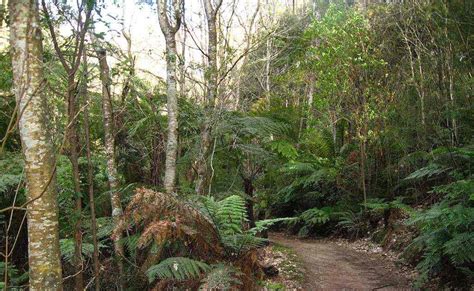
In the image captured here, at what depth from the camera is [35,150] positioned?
2.97 metres

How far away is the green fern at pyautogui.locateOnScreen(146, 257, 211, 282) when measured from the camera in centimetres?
426

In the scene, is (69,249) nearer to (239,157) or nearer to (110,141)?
(110,141)

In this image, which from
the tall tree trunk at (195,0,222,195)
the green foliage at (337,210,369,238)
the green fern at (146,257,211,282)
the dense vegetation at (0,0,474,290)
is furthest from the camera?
the green foliage at (337,210,369,238)

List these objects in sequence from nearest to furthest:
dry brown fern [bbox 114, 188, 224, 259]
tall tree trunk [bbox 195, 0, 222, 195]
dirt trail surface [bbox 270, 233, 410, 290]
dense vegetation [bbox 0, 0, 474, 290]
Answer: dry brown fern [bbox 114, 188, 224, 259] → dense vegetation [bbox 0, 0, 474, 290] → dirt trail surface [bbox 270, 233, 410, 290] → tall tree trunk [bbox 195, 0, 222, 195]

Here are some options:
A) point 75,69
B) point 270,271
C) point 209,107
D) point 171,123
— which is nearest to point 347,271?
point 270,271

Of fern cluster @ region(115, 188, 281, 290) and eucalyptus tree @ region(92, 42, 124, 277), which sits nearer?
fern cluster @ region(115, 188, 281, 290)

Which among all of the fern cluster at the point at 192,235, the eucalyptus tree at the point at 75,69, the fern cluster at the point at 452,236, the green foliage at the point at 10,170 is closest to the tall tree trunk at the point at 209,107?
the fern cluster at the point at 192,235

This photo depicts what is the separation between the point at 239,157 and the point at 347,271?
9.23ft

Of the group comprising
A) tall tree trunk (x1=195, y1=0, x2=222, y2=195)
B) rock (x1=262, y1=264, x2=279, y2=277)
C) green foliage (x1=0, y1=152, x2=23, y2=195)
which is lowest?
rock (x1=262, y1=264, x2=279, y2=277)

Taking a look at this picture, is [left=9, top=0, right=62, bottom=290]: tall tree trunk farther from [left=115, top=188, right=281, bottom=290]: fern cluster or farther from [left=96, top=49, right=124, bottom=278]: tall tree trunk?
[left=96, top=49, right=124, bottom=278]: tall tree trunk

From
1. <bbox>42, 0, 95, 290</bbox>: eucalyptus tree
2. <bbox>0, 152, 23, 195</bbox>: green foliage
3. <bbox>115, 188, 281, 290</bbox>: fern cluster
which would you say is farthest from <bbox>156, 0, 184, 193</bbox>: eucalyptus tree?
<bbox>0, 152, 23, 195</bbox>: green foliage

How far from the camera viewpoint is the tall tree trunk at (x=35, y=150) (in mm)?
2959

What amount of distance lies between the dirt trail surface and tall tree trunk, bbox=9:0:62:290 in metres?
4.14

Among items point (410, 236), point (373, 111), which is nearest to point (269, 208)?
point (373, 111)
